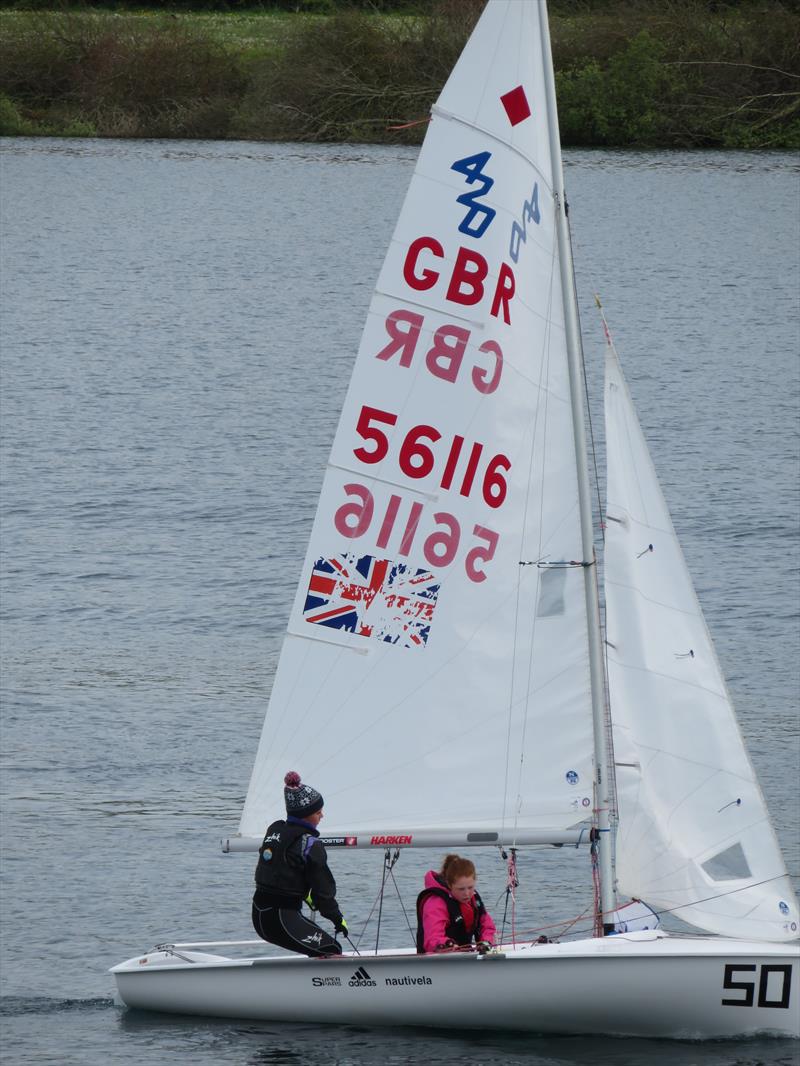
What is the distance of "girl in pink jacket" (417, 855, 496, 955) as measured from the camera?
14.6 meters

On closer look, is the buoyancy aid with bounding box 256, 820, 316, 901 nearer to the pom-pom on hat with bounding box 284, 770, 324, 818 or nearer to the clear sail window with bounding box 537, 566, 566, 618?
the pom-pom on hat with bounding box 284, 770, 324, 818

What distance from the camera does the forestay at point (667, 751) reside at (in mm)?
14703

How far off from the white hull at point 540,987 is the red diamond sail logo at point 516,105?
20.9 ft

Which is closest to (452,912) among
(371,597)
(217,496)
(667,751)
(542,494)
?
(667,751)

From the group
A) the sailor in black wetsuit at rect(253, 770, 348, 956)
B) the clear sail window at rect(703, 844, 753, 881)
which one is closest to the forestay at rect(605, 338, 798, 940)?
the clear sail window at rect(703, 844, 753, 881)

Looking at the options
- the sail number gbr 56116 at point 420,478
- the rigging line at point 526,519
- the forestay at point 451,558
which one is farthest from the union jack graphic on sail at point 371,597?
the rigging line at point 526,519

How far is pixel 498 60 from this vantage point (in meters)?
13.9

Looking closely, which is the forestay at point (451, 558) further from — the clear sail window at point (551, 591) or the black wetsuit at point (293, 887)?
the black wetsuit at point (293, 887)

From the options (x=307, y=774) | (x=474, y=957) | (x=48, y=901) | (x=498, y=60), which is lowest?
(x=48, y=901)

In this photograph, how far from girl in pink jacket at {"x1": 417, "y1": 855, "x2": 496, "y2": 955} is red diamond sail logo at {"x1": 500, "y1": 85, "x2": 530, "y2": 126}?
5.75 m

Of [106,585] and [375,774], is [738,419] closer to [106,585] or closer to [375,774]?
[106,585]

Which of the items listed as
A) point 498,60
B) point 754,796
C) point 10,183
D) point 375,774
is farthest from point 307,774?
point 10,183

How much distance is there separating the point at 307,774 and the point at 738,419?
2941 centimetres

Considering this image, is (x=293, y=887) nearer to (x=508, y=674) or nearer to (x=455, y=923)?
(x=455, y=923)
